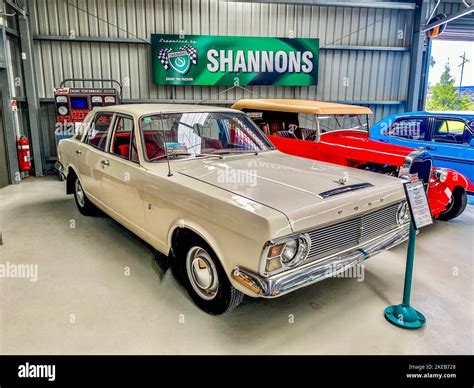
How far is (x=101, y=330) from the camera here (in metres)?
2.69

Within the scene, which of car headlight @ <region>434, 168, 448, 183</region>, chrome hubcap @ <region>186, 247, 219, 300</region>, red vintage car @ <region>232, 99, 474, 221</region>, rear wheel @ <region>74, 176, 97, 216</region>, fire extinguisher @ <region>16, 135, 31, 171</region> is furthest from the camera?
fire extinguisher @ <region>16, 135, 31, 171</region>

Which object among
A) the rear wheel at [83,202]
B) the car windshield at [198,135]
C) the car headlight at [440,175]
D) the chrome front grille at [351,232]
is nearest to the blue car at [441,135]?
the car headlight at [440,175]

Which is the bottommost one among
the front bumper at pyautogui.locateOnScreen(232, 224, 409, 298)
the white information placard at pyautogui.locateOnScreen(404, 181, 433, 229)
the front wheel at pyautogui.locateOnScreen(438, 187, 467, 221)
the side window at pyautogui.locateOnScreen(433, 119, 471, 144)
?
the front wheel at pyautogui.locateOnScreen(438, 187, 467, 221)

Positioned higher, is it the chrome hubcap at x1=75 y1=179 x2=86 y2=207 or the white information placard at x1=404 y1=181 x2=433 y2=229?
the white information placard at x1=404 y1=181 x2=433 y2=229

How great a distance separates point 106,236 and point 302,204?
289 cm

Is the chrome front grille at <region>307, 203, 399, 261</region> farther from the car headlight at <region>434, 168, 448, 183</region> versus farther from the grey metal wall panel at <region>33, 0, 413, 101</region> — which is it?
the grey metal wall panel at <region>33, 0, 413, 101</region>

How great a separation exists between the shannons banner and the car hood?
5.57 meters

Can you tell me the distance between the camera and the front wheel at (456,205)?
511 cm

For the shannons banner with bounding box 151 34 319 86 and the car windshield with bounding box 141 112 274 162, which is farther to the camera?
the shannons banner with bounding box 151 34 319 86

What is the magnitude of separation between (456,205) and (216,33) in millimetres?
6404

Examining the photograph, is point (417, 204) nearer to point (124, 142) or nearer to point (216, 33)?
point (124, 142)

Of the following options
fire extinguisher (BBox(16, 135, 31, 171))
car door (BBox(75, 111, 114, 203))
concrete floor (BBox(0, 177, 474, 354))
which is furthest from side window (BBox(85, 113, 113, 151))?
fire extinguisher (BBox(16, 135, 31, 171))

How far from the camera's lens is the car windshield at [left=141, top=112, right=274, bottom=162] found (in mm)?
3379

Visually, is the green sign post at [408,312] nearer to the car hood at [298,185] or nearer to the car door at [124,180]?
the car hood at [298,185]
